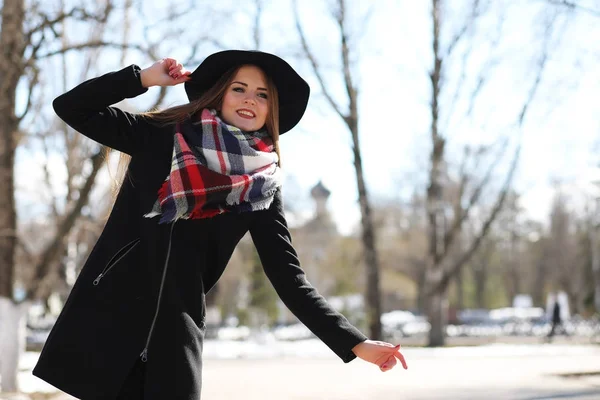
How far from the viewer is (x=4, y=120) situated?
36.9 feet

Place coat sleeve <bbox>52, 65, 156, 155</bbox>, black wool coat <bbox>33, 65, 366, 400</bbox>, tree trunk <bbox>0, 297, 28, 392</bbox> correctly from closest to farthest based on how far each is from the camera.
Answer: black wool coat <bbox>33, 65, 366, 400</bbox>
coat sleeve <bbox>52, 65, 156, 155</bbox>
tree trunk <bbox>0, 297, 28, 392</bbox>

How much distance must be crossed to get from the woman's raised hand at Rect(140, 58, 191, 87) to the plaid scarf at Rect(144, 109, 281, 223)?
201 mm

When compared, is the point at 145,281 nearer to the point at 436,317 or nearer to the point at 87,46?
the point at 87,46

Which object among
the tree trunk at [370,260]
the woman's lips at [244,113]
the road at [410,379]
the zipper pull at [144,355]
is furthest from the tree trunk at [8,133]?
the tree trunk at [370,260]

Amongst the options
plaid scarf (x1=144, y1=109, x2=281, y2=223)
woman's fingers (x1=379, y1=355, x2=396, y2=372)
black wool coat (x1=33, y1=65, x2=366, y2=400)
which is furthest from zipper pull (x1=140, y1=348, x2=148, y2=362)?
woman's fingers (x1=379, y1=355, x2=396, y2=372)

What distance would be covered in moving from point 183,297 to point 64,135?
19744mm

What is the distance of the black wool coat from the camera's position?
2865mm

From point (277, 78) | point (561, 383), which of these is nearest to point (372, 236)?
point (561, 383)

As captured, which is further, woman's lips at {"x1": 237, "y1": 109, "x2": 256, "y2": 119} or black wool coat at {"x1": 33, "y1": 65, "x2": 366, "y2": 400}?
woman's lips at {"x1": 237, "y1": 109, "x2": 256, "y2": 119}

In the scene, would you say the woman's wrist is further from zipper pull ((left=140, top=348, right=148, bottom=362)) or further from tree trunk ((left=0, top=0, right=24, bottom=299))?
tree trunk ((left=0, top=0, right=24, bottom=299))

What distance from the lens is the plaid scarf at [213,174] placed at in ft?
9.78

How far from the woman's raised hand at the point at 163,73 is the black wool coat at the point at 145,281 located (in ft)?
0.12

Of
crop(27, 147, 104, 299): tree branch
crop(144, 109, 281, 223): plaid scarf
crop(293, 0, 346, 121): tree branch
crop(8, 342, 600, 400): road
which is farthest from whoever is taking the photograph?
crop(293, 0, 346, 121): tree branch

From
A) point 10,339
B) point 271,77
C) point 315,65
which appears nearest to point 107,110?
point 271,77
